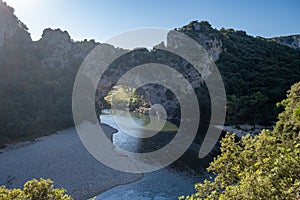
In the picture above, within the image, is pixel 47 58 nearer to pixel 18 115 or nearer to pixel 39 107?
pixel 39 107

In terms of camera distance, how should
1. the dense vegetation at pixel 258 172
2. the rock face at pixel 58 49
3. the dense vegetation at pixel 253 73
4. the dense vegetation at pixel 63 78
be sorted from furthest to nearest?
the rock face at pixel 58 49
the dense vegetation at pixel 253 73
the dense vegetation at pixel 63 78
the dense vegetation at pixel 258 172

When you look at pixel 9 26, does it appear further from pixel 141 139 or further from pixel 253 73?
pixel 253 73

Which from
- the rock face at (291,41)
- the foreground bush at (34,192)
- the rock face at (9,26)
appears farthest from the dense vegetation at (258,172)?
the rock face at (291,41)

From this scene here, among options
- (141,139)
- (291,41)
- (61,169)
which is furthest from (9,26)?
(291,41)

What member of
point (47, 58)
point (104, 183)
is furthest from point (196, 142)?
point (47, 58)

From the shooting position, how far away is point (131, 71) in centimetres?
6912

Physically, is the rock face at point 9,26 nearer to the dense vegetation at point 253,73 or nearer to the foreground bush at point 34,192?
the dense vegetation at point 253,73

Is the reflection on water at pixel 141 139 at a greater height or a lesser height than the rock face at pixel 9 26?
lesser

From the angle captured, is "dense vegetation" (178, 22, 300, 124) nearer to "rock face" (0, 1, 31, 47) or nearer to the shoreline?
the shoreline

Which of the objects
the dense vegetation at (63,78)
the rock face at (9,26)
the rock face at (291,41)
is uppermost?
the rock face at (291,41)

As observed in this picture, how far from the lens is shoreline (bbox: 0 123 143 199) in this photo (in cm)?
1956

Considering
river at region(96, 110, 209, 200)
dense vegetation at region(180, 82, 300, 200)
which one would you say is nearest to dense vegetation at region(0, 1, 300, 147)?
river at region(96, 110, 209, 200)

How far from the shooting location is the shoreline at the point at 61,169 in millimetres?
19562

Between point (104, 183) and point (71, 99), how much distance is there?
104ft
